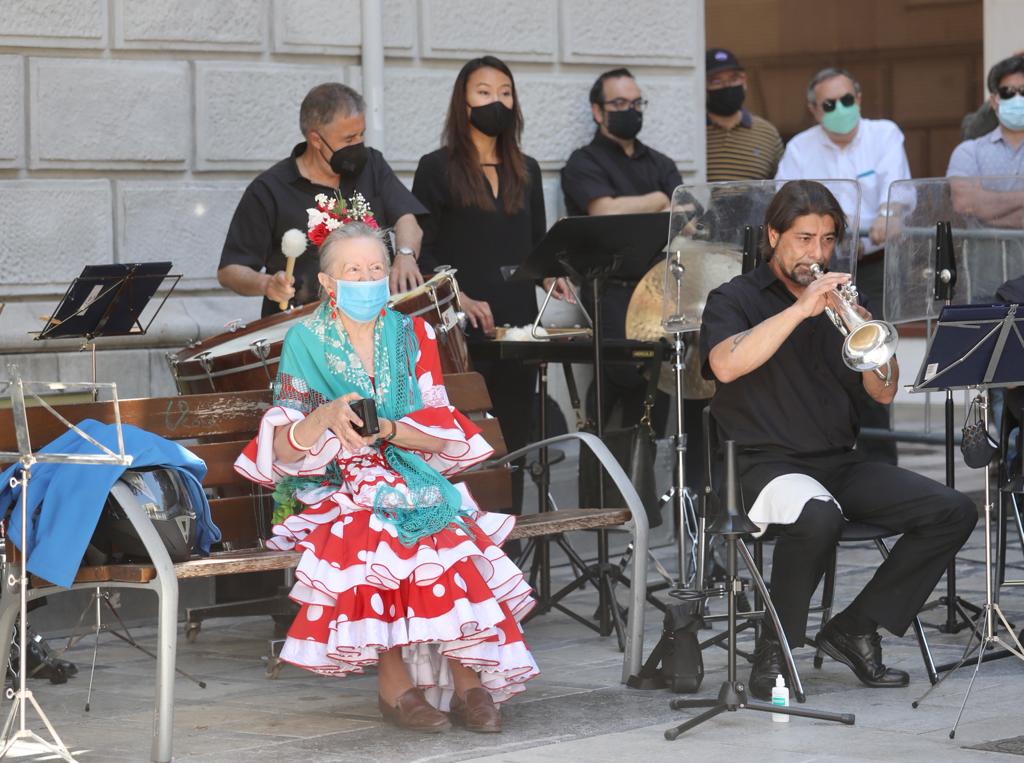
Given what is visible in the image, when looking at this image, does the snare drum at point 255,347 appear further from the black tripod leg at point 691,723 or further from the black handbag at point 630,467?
the black tripod leg at point 691,723

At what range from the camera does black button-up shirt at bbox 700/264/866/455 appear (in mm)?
6148

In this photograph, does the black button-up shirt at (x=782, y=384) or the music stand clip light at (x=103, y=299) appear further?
the music stand clip light at (x=103, y=299)

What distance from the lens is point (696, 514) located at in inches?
299

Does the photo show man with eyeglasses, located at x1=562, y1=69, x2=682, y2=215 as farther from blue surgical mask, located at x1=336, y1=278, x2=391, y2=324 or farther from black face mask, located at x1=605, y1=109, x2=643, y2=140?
blue surgical mask, located at x1=336, y1=278, x2=391, y2=324

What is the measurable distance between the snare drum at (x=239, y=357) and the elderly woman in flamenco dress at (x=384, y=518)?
394 millimetres

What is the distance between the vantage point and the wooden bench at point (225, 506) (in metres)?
5.19

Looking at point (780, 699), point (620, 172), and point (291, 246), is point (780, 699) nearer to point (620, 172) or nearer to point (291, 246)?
point (291, 246)

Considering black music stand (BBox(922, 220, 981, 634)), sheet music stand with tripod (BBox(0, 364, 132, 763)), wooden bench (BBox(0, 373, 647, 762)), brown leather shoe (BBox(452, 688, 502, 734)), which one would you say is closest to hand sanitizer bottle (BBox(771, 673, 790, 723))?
wooden bench (BBox(0, 373, 647, 762))

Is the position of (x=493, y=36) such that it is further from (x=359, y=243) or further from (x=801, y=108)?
(x=801, y=108)

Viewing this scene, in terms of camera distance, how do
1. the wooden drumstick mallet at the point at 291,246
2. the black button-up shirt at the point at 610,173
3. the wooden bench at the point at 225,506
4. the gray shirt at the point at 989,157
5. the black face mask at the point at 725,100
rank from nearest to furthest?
1. the wooden bench at the point at 225,506
2. the wooden drumstick mallet at the point at 291,246
3. the black button-up shirt at the point at 610,173
4. the gray shirt at the point at 989,157
5. the black face mask at the point at 725,100

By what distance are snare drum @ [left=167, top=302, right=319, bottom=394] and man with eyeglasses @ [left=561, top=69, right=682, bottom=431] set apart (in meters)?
2.56

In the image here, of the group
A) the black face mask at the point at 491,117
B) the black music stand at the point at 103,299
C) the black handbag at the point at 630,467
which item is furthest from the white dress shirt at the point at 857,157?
the black music stand at the point at 103,299

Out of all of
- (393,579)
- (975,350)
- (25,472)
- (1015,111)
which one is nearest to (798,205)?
(975,350)

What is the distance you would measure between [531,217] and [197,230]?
1400 millimetres
